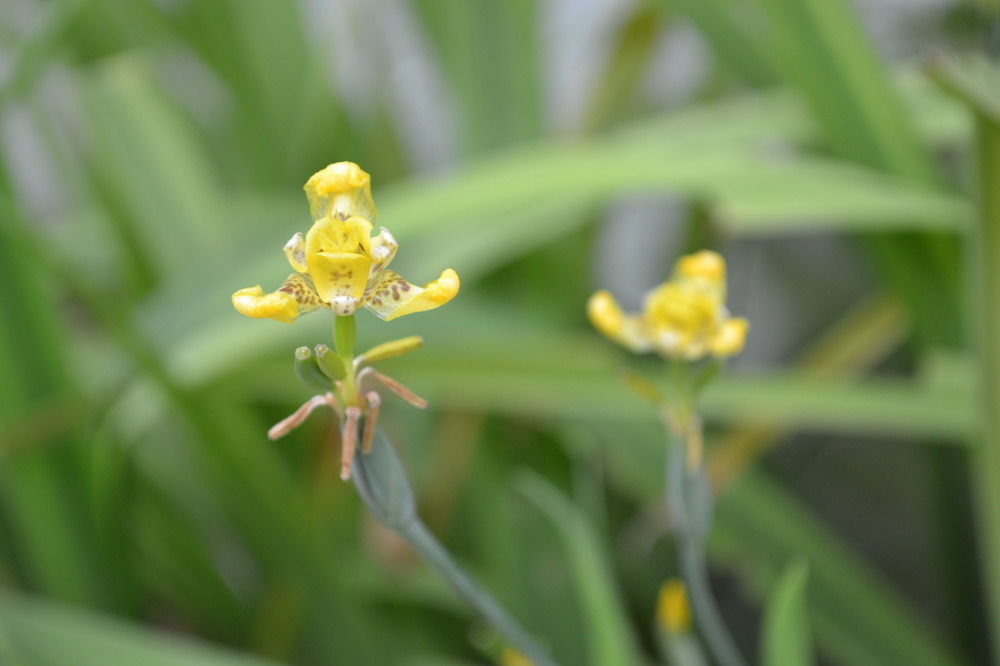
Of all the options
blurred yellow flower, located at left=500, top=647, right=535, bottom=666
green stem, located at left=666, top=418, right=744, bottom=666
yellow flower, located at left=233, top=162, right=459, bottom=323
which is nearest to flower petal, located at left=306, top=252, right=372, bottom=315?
yellow flower, located at left=233, top=162, right=459, bottom=323

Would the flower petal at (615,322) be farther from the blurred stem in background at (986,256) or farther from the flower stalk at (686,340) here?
the blurred stem in background at (986,256)

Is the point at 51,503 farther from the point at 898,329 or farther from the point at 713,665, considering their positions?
the point at 898,329

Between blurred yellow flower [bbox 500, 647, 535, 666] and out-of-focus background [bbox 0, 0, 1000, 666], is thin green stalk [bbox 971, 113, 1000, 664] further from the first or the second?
blurred yellow flower [bbox 500, 647, 535, 666]

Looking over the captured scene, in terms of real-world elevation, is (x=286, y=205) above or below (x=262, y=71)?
below

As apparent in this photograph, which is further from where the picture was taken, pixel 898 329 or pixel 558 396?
pixel 898 329

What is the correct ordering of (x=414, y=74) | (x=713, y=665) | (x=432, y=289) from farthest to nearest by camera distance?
(x=414, y=74) → (x=713, y=665) → (x=432, y=289)

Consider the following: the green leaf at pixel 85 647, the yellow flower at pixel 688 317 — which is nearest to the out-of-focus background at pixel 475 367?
the green leaf at pixel 85 647

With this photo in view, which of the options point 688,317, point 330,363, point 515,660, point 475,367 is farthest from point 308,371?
point 475,367

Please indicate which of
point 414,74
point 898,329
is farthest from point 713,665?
point 414,74
